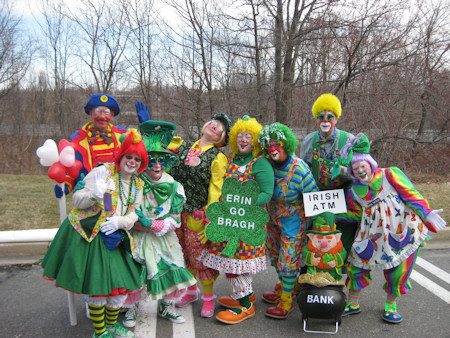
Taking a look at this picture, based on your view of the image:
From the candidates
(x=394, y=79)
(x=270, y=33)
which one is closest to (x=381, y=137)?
(x=394, y=79)

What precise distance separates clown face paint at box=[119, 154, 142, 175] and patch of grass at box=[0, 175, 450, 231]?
9.60 feet

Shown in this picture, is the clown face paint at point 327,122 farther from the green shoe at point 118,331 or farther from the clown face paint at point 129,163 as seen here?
the green shoe at point 118,331

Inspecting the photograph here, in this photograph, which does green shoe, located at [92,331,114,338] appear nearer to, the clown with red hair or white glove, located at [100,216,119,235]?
the clown with red hair

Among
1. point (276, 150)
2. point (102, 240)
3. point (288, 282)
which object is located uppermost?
point (276, 150)

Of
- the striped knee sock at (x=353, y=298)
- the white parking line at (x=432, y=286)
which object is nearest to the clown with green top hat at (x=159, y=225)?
the striped knee sock at (x=353, y=298)

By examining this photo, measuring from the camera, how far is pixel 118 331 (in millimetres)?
2883

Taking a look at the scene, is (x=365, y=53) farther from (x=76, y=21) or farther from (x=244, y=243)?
(x=76, y=21)

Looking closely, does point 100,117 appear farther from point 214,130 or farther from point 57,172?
point 214,130

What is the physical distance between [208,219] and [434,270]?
305cm

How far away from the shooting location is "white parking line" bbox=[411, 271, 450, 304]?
12.0 feet

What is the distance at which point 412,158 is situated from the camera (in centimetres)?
859

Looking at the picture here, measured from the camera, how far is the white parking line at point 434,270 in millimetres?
4094

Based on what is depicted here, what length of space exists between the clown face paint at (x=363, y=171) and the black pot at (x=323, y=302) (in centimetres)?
94

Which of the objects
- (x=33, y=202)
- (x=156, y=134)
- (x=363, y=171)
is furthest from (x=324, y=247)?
(x=33, y=202)
